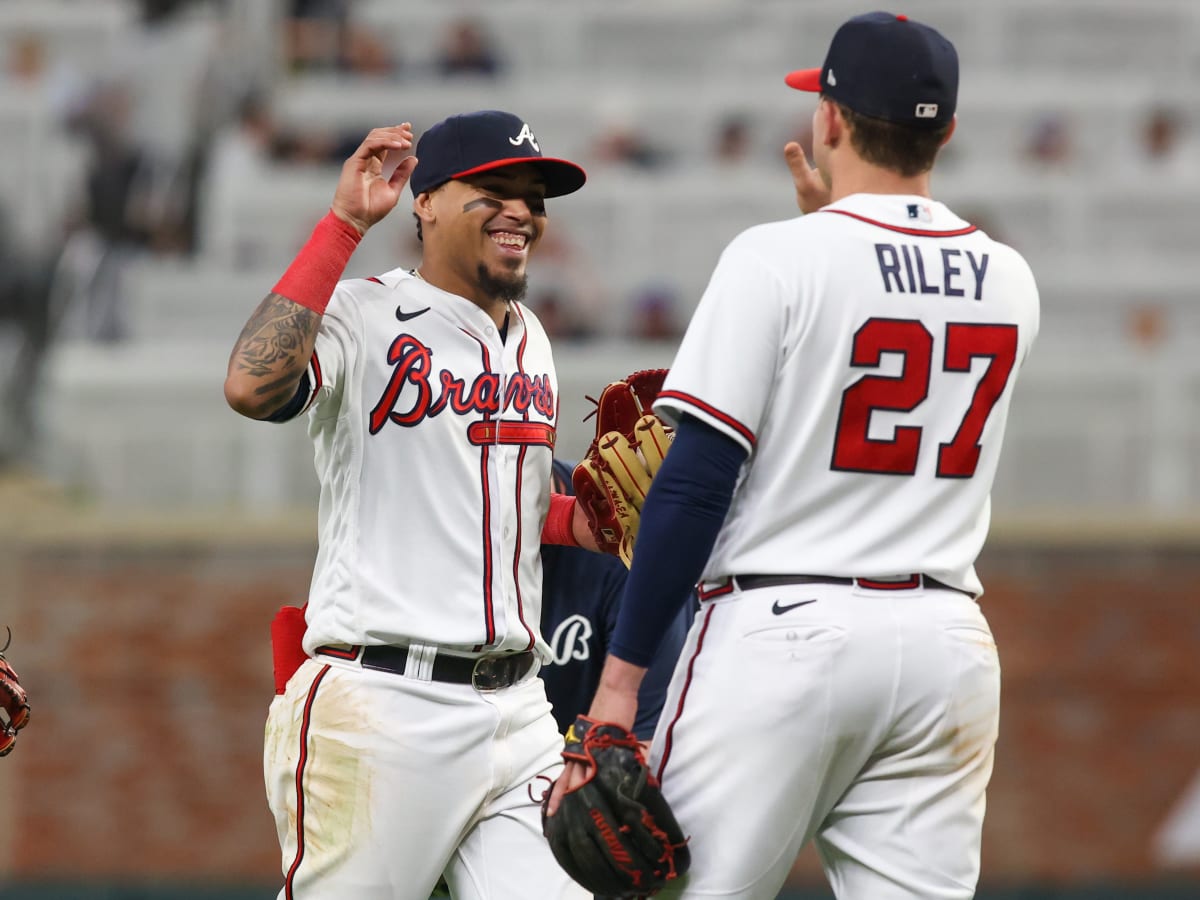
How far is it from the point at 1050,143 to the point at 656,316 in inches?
132

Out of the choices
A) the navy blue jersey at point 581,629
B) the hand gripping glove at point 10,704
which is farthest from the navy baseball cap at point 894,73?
the hand gripping glove at point 10,704

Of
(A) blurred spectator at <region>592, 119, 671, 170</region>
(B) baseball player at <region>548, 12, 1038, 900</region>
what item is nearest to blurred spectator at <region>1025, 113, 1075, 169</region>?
(A) blurred spectator at <region>592, 119, 671, 170</region>

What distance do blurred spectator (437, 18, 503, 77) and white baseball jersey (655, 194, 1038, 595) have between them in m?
9.49

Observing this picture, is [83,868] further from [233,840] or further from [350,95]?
[350,95]

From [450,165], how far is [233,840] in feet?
19.5

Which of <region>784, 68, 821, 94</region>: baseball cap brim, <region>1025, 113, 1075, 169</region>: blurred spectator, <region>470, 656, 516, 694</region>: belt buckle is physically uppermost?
<region>784, 68, 821, 94</region>: baseball cap brim

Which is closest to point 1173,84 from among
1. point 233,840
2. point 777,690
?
point 233,840

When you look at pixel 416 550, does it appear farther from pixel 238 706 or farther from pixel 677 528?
pixel 238 706

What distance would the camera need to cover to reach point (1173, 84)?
1173 cm

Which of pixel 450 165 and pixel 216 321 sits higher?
pixel 450 165

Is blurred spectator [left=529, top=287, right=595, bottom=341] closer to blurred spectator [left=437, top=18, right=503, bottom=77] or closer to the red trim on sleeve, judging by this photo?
blurred spectator [left=437, top=18, right=503, bottom=77]

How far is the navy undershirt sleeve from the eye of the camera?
2.68m

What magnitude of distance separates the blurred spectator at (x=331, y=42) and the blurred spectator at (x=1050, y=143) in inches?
176

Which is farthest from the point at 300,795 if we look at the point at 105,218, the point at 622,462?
the point at 105,218
